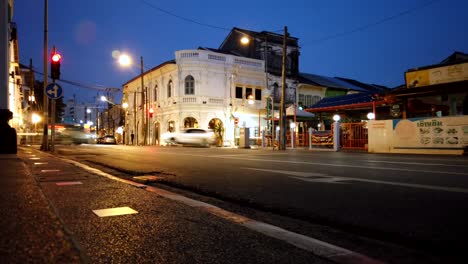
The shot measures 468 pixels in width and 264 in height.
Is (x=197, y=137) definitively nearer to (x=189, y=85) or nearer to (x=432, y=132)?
(x=189, y=85)

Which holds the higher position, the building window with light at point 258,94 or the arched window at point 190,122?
the building window with light at point 258,94

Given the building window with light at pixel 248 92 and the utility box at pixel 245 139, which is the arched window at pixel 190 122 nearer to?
the building window with light at pixel 248 92

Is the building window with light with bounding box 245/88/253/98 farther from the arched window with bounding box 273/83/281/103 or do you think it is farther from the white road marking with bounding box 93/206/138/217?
the white road marking with bounding box 93/206/138/217

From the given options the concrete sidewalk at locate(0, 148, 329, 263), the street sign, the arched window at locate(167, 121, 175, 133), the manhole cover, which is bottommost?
the concrete sidewalk at locate(0, 148, 329, 263)

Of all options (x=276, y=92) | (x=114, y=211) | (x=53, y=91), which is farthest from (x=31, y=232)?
(x=276, y=92)

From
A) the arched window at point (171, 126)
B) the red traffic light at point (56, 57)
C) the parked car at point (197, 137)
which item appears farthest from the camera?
the arched window at point (171, 126)

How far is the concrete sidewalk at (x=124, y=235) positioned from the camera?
2545mm

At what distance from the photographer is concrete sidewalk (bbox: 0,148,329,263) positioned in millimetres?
2545

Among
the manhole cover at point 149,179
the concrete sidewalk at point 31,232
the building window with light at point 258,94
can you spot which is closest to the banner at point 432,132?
the manhole cover at point 149,179

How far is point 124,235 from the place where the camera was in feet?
10.1

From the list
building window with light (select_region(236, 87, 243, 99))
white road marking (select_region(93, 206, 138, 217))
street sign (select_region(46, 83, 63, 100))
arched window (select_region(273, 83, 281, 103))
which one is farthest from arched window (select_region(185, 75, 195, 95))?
white road marking (select_region(93, 206, 138, 217))

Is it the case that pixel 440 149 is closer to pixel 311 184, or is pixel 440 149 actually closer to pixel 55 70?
pixel 311 184

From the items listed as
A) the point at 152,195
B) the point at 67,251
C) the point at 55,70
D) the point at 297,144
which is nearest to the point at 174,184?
the point at 152,195

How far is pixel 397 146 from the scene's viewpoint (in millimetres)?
18641
